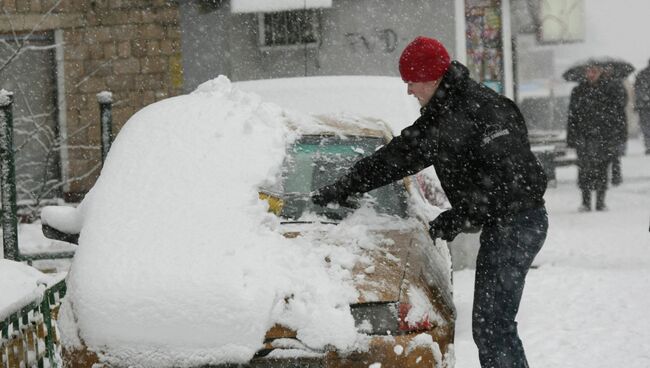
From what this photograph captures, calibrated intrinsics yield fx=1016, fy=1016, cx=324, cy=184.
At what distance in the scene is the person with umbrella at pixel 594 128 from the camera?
45.2 ft

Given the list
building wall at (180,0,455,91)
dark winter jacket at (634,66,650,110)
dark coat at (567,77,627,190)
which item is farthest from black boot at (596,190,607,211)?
dark winter jacket at (634,66,650,110)

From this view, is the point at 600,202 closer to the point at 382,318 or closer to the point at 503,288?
the point at 503,288

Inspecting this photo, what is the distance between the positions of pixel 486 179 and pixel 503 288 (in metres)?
0.50

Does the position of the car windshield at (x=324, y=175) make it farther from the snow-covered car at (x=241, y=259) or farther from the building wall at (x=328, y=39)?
the building wall at (x=328, y=39)

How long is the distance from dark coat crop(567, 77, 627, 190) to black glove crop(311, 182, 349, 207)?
30.9 feet

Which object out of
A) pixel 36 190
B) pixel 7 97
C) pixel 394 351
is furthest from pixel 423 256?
pixel 36 190

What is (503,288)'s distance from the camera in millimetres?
4578

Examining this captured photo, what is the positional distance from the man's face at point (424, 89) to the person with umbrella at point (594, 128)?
9478 millimetres

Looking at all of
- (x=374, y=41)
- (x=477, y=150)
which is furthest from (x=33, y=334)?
(x=374, y=41)

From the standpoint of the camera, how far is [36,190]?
1288 cm

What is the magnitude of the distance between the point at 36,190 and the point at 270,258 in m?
9.23

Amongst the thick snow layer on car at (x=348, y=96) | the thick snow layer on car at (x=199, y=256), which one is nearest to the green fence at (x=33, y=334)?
the thick snow layer on car at (x=199, y=256)

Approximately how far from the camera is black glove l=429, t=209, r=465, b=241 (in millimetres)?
4695

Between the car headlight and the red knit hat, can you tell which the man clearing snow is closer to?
the red knit hat
